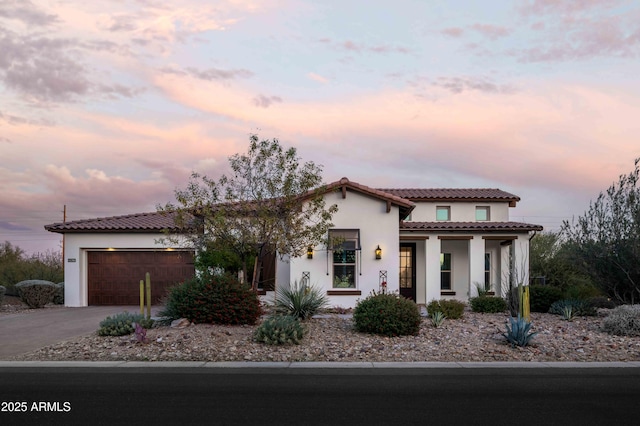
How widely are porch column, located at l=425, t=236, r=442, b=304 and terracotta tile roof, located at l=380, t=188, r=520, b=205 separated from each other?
3367 mm

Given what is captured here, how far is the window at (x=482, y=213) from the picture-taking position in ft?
93.9

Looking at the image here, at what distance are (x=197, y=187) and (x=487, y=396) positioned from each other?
9.66 m

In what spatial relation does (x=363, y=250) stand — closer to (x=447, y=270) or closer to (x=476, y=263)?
(x=476, y=263)

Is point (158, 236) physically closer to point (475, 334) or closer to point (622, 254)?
point (475, 334)

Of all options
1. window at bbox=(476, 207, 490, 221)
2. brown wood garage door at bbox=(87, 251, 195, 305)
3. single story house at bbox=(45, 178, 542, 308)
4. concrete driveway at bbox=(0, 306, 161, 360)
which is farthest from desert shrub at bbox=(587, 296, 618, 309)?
concrete driveway at bbox=(0, 306, 161, 360)

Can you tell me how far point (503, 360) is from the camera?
42.6 feet

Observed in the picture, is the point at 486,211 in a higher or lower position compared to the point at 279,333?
higher

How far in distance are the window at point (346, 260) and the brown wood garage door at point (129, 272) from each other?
21.1 ft

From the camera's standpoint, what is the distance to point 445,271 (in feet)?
90.9

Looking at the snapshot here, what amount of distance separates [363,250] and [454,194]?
8.77 m

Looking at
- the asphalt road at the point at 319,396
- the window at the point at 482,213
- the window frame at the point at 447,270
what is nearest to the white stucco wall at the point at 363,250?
the window frame at the point at 447,270

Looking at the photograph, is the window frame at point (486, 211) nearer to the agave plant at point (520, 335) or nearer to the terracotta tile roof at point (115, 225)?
the terracotta tile roof at point (115, 225)

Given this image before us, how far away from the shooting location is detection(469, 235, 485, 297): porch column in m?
25.3

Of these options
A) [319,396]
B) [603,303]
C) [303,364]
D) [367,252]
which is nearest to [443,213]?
[367,252]
